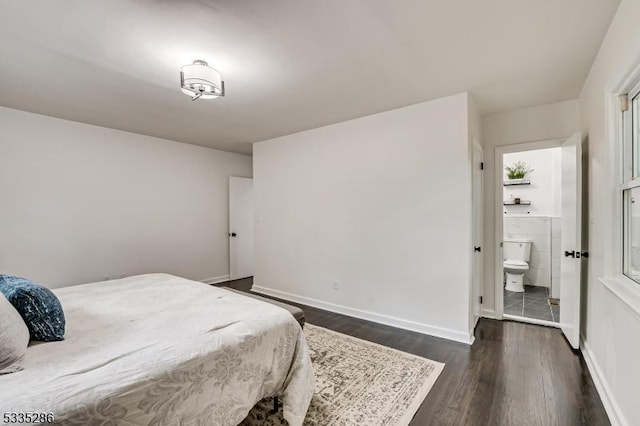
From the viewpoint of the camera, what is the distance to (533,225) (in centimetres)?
477

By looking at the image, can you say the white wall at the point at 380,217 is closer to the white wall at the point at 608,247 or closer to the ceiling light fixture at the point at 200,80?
the white wall at the point at 608,247

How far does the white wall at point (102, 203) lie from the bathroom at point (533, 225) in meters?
5.15

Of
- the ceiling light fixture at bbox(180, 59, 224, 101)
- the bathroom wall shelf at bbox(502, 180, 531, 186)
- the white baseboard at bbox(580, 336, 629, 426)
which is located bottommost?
Result: the white baseboard at bbox(580, 336, 629, 426)

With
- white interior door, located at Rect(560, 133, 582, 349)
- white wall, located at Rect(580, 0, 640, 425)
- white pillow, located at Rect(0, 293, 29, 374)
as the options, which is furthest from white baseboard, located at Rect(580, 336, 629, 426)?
white pillow, located at Rect(0, 293, 29, 374)

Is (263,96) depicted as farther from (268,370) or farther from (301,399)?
(301,399)

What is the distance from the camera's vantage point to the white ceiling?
166cm


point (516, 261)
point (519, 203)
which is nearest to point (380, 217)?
point (516, 261)

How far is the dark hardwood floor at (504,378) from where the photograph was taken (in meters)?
1.82

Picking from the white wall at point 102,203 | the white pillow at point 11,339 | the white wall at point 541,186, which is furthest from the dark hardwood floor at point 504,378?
the white wall at point 102,203

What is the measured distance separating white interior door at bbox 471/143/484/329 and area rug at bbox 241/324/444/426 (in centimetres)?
110

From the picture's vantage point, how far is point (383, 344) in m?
2.81

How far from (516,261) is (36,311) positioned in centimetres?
567

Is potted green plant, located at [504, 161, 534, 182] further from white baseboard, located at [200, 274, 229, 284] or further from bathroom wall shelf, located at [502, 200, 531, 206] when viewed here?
white baseboard, located at [200, 274, 229, 284]

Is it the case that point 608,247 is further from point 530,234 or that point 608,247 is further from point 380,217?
point 530,234
